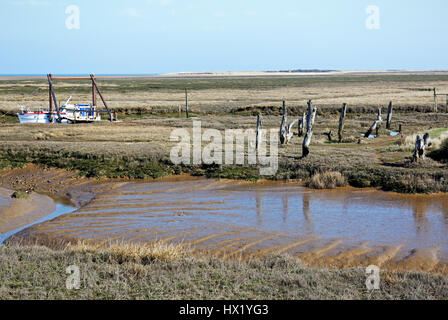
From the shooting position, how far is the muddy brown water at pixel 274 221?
11008 mm

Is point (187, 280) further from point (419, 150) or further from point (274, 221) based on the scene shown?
point (419, 150)

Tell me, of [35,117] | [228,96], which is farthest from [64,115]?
[228,96]

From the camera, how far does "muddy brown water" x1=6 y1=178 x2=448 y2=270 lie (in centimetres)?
1101

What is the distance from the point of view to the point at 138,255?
9078mm

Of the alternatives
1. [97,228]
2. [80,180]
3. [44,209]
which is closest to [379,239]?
[97,228]

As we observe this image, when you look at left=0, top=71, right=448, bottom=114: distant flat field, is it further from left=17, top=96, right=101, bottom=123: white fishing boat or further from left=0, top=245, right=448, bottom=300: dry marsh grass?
left=0, top=245, right=448, bottom=300: dry marsh grass

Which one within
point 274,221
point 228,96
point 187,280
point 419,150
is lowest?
point 274,221

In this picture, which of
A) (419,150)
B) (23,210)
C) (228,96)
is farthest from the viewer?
(228,96)

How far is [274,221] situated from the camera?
1382cm

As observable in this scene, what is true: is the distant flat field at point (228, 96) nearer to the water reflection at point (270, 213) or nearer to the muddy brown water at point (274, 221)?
the water reflection at point (270, 213)

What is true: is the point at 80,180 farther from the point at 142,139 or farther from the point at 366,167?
the point at 366,167

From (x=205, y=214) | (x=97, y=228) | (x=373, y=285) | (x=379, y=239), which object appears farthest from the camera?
(x=205, y=214)

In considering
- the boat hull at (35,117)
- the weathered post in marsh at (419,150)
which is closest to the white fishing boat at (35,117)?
the boat hull at (35,117)
